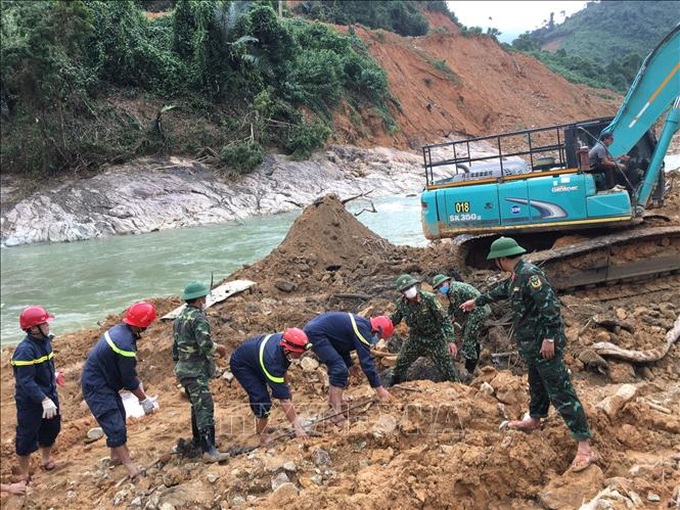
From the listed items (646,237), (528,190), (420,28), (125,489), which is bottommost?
(125,489)

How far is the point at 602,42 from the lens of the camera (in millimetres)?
88500

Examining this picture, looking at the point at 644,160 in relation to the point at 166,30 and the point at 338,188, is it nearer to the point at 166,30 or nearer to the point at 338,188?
the point at 338,188

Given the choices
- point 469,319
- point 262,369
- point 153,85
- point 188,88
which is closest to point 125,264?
point 469,319

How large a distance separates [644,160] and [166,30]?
30287 millimetres

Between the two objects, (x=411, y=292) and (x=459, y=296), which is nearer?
(x=411, y=292)

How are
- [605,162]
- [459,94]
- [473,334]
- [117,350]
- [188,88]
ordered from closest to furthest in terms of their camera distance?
[117,350] → [473,334] → [605,162] → [188,88] → [459,94]

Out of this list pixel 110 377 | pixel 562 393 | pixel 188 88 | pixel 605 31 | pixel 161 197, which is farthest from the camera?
pixel 605 31

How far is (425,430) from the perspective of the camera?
14.9ft

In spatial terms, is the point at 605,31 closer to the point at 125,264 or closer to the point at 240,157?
the point at 240,157

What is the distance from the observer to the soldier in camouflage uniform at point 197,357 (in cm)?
481

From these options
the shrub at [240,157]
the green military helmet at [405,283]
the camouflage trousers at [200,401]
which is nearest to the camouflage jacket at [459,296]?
the green military helmet at [405,283]

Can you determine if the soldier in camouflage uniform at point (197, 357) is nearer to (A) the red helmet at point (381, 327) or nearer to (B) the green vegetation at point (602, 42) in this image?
(A) the red helmet at point (381, 327)

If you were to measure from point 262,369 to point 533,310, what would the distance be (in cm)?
224

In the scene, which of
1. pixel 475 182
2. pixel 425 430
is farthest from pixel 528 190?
pixel 425 430
